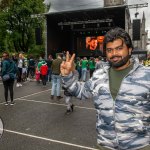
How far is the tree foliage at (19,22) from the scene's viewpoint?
151ft

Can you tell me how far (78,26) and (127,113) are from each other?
32.2m

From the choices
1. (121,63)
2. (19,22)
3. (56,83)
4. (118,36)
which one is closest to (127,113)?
(121,63)

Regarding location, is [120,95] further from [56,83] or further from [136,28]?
[136,28]

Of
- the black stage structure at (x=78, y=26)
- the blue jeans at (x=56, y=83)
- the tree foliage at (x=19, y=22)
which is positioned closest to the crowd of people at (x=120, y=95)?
the blue jeans at (x=56, y=83)

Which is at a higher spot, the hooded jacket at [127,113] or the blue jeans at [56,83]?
A: the hooded jacket at [127,113]

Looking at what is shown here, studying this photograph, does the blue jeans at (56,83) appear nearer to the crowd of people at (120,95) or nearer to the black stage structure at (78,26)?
the crowd of people at (120,95)

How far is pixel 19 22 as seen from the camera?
47938mm

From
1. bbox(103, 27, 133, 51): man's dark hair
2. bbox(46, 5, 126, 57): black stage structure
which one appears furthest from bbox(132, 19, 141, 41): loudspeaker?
bbox(103, 27, 133, 51): man's dark hair

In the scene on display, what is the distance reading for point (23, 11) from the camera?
4631 cm

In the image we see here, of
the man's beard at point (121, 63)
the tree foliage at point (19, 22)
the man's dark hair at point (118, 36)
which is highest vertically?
the tree foliage at point (19, 22)

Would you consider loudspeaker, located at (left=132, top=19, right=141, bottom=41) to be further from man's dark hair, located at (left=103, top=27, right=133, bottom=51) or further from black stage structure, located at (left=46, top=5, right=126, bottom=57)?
man's dark hair, located at (left=103, top=27, right=133, bottom=51)

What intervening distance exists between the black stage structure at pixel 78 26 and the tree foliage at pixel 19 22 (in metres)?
10.6

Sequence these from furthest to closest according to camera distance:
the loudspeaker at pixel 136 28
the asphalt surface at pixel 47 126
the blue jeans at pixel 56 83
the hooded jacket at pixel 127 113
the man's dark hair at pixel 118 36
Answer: the loudspeaker at pixel 136 28 → the blue jeans at pixel 56 83 → the asphalt surface at pixel 47 126 → the man's dark hair at pixel 118 36 → the hooded jacket at pixel 127 113

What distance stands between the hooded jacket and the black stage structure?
26376 millimetres
